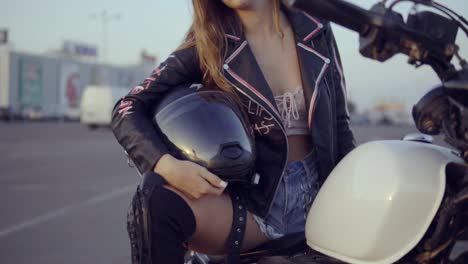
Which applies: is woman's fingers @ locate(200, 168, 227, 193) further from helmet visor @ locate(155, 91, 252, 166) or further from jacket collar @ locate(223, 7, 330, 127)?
jacket collar @ locate(223, 7, 330, 127)

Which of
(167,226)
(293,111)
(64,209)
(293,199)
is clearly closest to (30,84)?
(64,209)

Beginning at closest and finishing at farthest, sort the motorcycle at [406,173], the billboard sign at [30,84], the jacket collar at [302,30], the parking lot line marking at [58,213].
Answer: the motorcycle at [406,173] → the jacket collar at [302,30] → the parking lot line marking at [58,213] → the billboard sign at [30,84]

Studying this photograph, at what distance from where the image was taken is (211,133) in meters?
2.00

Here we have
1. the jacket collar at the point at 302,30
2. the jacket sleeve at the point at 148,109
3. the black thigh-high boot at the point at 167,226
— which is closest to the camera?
the black thigh-high boot at the point at 167,226

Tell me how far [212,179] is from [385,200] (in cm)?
58

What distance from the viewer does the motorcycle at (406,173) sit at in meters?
1.41

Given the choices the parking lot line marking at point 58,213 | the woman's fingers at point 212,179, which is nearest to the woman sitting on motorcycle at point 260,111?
the woman's fingers at point 212,179

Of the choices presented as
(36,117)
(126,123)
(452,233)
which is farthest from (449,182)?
(36,117)

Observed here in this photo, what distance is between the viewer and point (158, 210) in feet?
5.96

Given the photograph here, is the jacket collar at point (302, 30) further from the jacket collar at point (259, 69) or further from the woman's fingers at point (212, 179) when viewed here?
the woman's fingers at point (212, 179)

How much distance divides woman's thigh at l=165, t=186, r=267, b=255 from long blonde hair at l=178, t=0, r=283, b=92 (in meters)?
0.41

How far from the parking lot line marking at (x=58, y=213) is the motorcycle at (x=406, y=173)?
18.0ft

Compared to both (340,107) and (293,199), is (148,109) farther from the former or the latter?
(340,107)

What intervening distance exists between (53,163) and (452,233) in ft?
43.1
